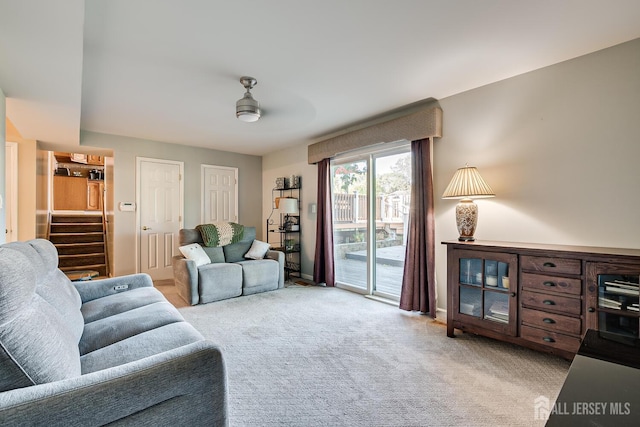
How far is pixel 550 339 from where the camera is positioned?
2.17m

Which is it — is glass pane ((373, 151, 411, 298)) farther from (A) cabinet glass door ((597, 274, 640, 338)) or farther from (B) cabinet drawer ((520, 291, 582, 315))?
(A) cabinet glass door ((597, 274, 640, 338))

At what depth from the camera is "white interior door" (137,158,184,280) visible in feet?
16.1

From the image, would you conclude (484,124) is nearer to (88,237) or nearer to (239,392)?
(239,392)

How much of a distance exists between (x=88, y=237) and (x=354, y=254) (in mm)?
5573

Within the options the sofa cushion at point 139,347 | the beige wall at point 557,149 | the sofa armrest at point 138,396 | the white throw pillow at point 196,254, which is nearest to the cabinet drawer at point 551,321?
the beige wall at point 557,149

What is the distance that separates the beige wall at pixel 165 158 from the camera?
15.4ft

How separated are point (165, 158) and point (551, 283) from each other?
5.51 metres

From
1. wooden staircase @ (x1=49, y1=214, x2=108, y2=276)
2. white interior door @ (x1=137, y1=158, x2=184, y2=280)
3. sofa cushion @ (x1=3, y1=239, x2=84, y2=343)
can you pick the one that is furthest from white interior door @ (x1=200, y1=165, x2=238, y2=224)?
sofa cushion @ (x1=3, y1=239, x2=84, y2=343)

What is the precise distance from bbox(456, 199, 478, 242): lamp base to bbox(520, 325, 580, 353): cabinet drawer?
0.85 metres

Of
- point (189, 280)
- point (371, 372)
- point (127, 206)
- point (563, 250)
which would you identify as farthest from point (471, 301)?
point (127, 206)

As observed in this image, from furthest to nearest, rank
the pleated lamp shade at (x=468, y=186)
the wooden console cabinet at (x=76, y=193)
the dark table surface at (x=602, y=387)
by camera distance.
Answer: the wooden console cabinet at (x=76, y=193) < the pleated lamp shade at (x=468, y=186) < the dark table surface at (x=602, y=387)

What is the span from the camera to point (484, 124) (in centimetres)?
291

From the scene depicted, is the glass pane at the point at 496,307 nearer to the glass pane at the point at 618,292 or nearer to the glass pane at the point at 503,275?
the glass pane at the point at 503,275

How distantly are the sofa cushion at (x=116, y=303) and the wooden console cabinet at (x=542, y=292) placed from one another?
2.60 metres
